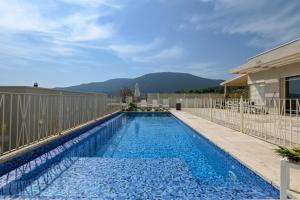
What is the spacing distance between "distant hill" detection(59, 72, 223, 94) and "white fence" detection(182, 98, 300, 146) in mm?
86168

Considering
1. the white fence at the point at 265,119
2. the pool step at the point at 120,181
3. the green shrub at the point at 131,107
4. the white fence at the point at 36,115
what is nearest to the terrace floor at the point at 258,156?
the white fence at the point at 265,119

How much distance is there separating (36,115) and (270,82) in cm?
1297

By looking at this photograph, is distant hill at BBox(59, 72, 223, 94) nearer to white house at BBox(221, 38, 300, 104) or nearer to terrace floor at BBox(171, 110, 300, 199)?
white house at BBox(221, 38, 300, 104)

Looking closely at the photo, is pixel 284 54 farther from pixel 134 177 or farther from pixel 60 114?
pixel 134 177

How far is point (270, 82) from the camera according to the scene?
14852mm

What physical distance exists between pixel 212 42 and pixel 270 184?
17.9 metres

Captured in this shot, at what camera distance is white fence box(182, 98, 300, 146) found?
5813mm

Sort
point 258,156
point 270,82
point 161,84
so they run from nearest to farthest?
point 258,156, point 270,82, point 161,84

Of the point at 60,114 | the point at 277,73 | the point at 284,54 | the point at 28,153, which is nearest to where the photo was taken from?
the point at 28,153

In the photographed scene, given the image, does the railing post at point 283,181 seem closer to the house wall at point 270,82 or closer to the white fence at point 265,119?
the white fence at point 265,119

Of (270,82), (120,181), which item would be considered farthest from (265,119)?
(270,82)

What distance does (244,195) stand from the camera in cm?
360

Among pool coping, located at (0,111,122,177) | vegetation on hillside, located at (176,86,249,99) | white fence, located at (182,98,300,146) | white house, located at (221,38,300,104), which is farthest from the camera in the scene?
vegetation on hillside, located at (176,86,249,99)

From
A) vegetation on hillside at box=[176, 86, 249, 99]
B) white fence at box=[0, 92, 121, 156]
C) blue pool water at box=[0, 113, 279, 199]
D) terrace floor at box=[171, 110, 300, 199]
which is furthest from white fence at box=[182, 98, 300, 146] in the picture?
vegetation on hillside at box=[176, 86, 249, 99]
